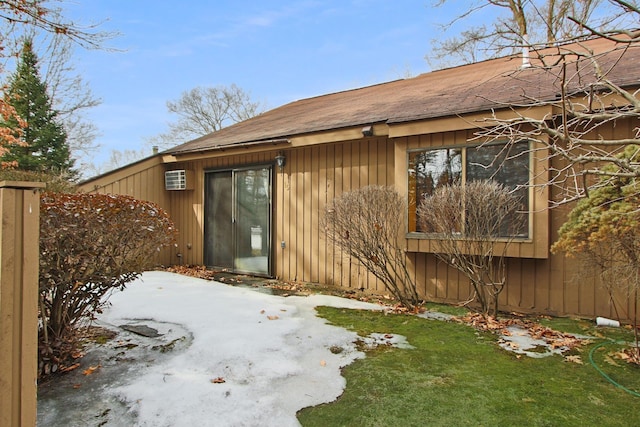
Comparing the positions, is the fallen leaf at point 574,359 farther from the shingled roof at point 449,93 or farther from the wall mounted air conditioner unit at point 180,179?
the wall mounted air conditioner unit at point 180,179

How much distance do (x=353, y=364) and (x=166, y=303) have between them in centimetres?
302

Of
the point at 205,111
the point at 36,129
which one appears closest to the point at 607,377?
the point at 36,129

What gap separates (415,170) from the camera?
5.26 m

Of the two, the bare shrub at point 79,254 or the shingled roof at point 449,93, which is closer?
the bare shrub at point 79,254

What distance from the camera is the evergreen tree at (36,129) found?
14414mm

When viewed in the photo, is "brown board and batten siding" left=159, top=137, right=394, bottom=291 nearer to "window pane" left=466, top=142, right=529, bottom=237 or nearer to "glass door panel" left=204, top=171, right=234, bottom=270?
"glass door panel" left=204, top=171, right=234, bottom=270

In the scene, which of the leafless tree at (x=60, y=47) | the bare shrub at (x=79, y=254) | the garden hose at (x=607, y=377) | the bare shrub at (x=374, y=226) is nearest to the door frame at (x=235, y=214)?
the bare shrub at (x=374, y=226)

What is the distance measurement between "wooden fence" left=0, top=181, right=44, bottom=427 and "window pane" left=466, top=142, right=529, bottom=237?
419 centimetres

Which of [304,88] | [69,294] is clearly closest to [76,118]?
[304,88]

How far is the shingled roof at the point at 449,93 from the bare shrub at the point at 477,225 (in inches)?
41.0

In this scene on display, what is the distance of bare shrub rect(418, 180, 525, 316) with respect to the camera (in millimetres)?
4141

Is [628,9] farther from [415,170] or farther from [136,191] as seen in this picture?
[136,191]

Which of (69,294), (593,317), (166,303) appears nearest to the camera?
(69,294)

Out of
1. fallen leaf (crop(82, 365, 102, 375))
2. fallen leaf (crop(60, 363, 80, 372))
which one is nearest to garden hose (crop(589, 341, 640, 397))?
fallen leaf (crop(82, 365, 102, 375))
